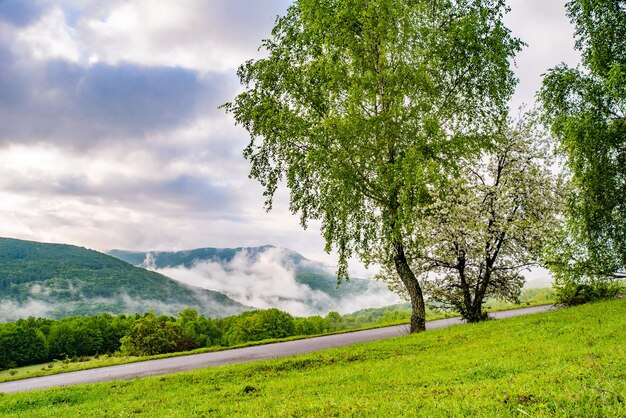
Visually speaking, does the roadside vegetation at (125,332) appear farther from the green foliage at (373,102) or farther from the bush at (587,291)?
the green foliage at (373,102)

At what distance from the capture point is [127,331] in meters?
72.2

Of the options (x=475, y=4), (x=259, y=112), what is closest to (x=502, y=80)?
(x=475, y=4)

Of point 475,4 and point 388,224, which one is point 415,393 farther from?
point 475,4

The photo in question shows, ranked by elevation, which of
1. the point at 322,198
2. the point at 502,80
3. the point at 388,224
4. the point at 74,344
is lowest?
the point at 74,344

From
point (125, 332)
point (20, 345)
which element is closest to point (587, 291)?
point (125, 332)

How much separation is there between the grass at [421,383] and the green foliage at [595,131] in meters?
5.65

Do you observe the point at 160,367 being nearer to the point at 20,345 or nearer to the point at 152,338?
the point at 152,338

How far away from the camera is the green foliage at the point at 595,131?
75.5 feet

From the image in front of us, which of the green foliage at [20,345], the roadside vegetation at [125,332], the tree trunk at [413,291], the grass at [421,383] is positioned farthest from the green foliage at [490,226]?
the green foliage at [20,345]

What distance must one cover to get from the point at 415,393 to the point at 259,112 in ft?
60.3

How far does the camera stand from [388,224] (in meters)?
23.9

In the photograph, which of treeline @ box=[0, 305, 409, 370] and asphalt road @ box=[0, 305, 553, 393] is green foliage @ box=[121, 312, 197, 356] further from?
asphalt road @ box=[0, 305, 553, 393]

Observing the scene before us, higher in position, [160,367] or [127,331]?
[160,367]

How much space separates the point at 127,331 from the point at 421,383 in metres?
72.0
